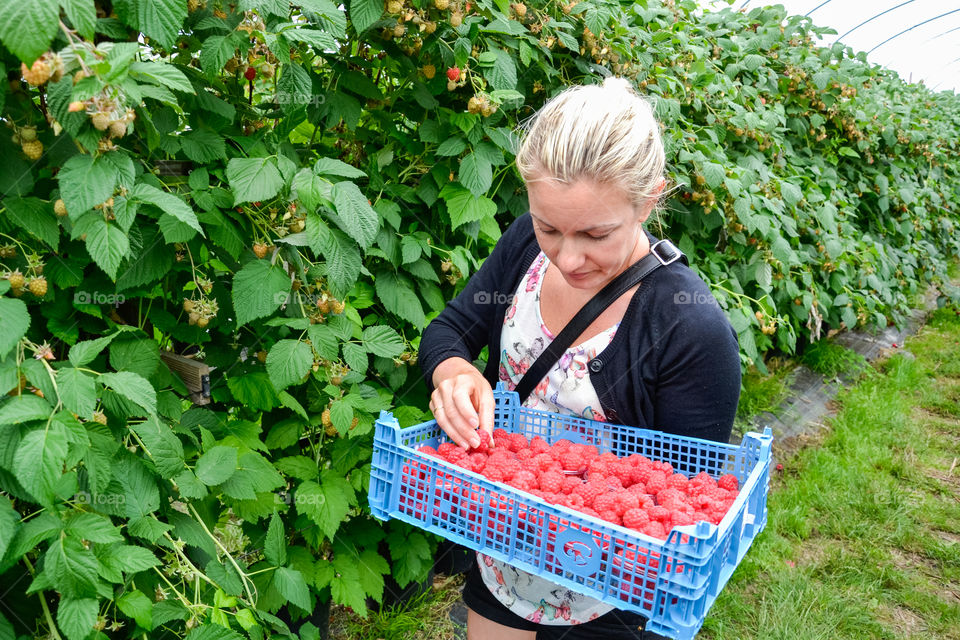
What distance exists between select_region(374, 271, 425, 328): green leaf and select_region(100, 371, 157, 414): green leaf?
2.70 ft

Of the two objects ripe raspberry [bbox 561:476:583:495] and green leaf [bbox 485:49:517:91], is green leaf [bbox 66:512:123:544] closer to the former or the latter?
ripe raspberry [bbox 561:476:583:495]

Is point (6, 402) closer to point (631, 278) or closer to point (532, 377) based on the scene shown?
point (532, 377)

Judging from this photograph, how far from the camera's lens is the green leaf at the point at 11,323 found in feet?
3.42

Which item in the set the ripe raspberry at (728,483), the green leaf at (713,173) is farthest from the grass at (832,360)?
the ripe raspberry at (728,483)

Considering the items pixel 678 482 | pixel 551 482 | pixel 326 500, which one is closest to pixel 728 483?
pixel 678 482

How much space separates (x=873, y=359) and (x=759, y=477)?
455 cm

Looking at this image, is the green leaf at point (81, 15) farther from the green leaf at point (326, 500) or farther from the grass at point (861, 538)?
the grass at point (861, 538)

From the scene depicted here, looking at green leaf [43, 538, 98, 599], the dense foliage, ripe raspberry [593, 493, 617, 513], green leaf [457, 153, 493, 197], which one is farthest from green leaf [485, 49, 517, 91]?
green leaf [43, 538, 98, 599]

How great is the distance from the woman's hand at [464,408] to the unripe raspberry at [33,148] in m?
0.84

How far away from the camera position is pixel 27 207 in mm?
1197

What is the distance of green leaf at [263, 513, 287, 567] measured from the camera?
5.23ft

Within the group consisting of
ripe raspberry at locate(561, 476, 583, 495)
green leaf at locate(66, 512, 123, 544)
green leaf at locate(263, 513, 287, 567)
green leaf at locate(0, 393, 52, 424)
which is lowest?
green leaf at locate(263, 513, 287, 567)

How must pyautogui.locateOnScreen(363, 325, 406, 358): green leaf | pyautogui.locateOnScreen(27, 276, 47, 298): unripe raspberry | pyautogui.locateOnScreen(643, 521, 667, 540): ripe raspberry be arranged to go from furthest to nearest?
pyautogui.locateOnScreen(363, 325, 406, 358): green leaf, pyautogui.locateOnScreen(27, 276, 47, 298): unripe raspberry, pyautogui.locateOnScreen(643, 521, 667, 540): ripe raspberry

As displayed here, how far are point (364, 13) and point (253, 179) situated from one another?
0.48m
